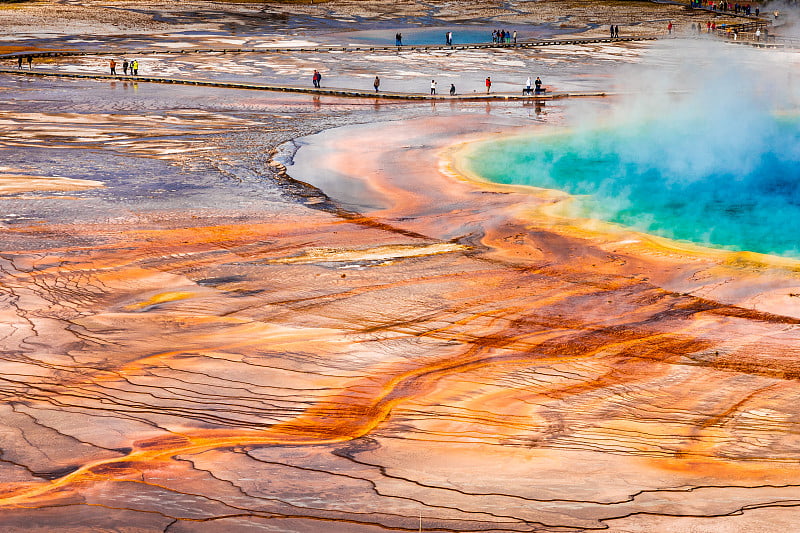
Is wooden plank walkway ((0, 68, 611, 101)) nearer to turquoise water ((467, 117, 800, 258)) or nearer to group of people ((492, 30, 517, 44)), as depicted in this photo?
turquoise water ((467, 117, 800, 258))

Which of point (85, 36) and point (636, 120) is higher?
point (85, 36)

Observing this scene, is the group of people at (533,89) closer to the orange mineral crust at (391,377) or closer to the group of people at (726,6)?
the orange mineral crust at (391,377)

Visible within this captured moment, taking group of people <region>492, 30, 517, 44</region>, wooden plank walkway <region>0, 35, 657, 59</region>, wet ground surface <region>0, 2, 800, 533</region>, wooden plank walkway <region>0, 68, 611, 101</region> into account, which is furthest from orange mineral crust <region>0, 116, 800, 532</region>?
group of people <region>492, 30, 517, 44</region>

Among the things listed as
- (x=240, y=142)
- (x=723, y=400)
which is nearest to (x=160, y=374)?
(x=723, y=400)

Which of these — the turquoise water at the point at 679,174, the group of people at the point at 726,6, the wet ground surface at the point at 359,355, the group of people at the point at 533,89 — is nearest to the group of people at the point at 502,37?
the group of people at the point at 533,89

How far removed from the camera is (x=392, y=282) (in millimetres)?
12430

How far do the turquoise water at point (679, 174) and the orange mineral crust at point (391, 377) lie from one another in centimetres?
171

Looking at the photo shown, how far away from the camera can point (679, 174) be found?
67.2ft

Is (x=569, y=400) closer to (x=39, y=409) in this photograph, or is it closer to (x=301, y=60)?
(x=39, y=409)

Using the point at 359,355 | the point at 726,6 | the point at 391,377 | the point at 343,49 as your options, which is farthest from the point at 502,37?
the point at 391,377

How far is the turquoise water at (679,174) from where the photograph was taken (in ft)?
53.2

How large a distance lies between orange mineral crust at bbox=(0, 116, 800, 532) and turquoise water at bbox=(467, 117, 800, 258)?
1.71m

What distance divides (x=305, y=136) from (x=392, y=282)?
12.4 meters

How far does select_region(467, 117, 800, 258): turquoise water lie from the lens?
1622 cm
